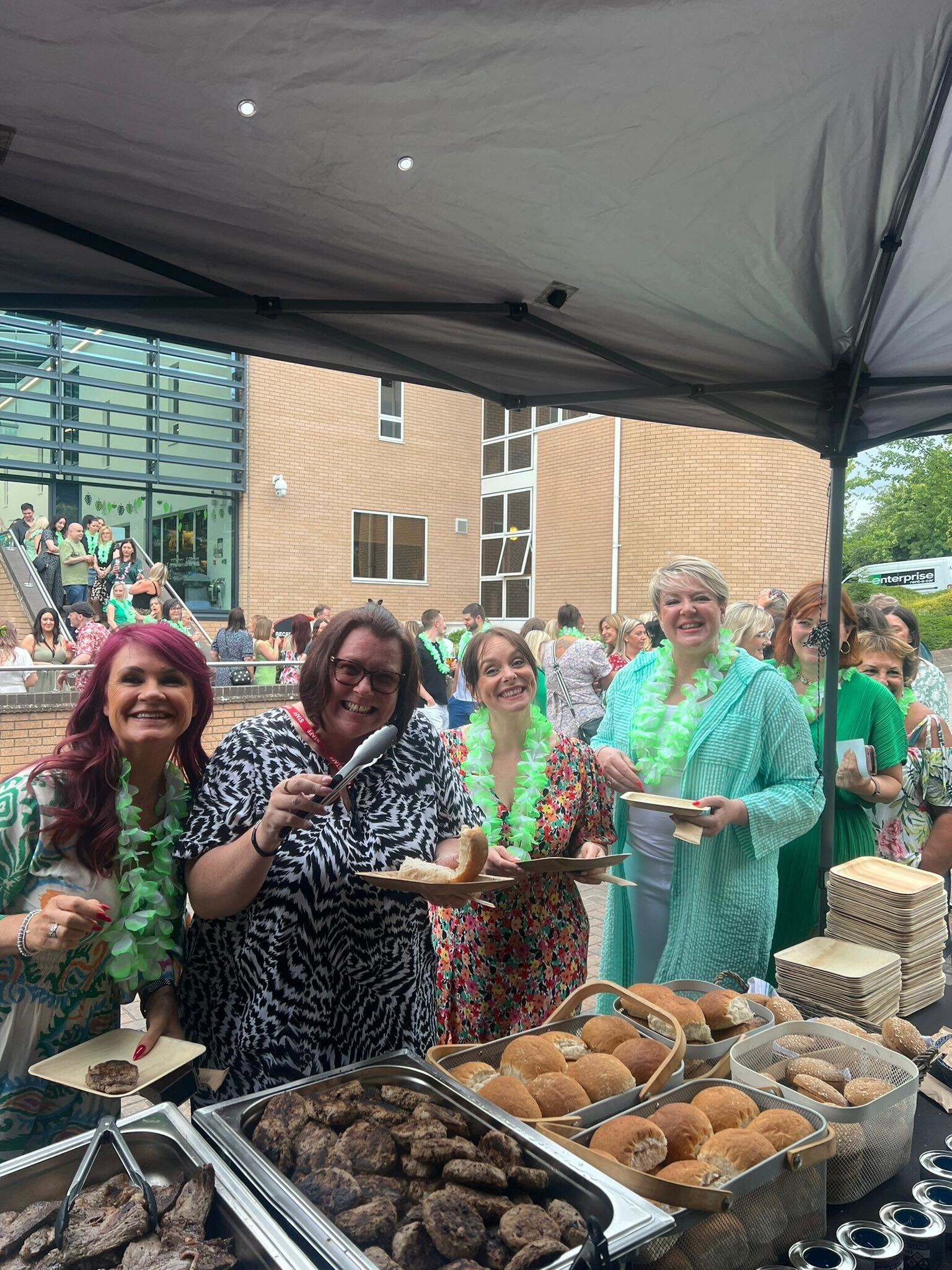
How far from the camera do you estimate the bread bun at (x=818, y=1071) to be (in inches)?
58.3

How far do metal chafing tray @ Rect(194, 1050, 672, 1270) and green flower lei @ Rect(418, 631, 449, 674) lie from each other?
691 cm

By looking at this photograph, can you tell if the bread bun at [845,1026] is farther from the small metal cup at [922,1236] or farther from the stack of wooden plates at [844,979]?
the small metal cup at [922,1236]

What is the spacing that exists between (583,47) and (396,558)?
52.3 ft

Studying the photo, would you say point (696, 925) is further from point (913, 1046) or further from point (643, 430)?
point (643, 430)

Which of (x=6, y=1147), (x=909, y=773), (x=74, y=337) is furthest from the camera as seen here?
(x=74, y=337)

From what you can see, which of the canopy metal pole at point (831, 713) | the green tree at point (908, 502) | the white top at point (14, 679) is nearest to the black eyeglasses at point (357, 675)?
the canopy metal pole at point (831, 713)

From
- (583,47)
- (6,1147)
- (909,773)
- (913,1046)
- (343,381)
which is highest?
(343,381)

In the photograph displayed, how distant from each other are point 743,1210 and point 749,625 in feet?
12.6

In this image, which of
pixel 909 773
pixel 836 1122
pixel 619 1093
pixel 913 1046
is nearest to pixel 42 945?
pixel 619 1093

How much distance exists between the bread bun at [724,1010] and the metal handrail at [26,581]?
31.5 feet

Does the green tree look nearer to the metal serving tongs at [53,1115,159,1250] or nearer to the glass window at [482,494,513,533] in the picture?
the glass window at [482,494,513,533]

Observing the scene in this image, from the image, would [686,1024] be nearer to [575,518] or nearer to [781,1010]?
[781,1010]

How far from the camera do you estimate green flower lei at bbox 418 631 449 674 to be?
8.35 m

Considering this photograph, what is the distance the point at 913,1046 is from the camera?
1.66 metres
